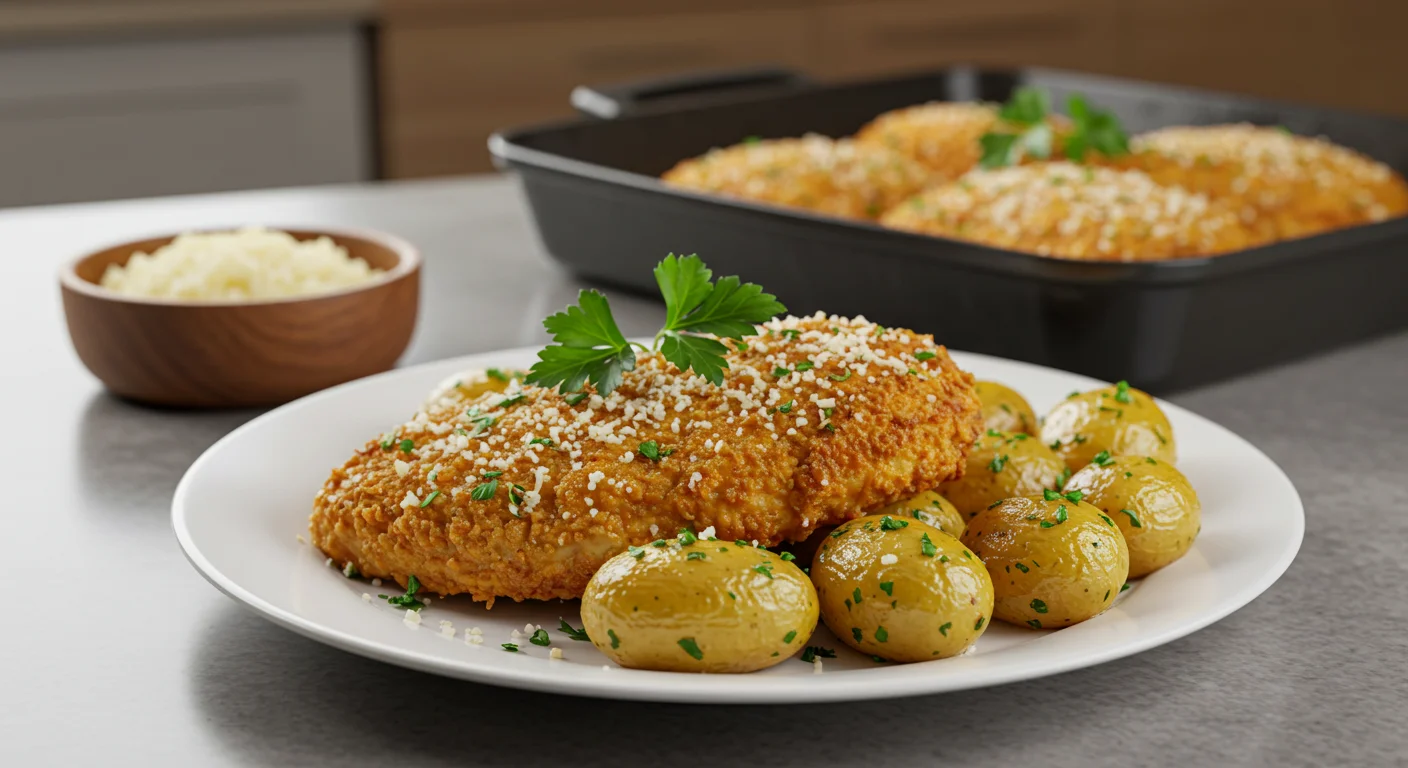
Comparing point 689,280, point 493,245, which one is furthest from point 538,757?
point 493,245

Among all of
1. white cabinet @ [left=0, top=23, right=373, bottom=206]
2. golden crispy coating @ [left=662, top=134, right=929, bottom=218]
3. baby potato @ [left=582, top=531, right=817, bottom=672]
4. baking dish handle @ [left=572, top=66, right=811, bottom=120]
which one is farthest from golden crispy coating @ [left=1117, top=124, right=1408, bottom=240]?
white cabinet @ [left=0, top=23, right=373, bottom=206]

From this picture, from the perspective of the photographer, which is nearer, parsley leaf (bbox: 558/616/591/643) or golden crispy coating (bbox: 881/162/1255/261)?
parsley leaf (bbox: 558/616/591/643)

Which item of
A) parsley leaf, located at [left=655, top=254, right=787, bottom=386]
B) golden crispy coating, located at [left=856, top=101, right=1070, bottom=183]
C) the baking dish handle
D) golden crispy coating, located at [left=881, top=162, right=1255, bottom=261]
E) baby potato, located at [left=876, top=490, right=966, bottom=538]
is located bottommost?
golden crispy coating, located at [left=856, top=101, right=1070, bottom=183]

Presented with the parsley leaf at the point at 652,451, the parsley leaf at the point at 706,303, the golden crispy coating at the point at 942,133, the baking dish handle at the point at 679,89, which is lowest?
the golden crispy coating at the point at 942,133

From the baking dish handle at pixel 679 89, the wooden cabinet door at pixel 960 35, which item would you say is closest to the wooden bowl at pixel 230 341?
the baking dish handle at pixel 679 89

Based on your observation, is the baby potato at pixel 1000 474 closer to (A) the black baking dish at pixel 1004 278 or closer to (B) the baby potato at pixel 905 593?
(B) the baby potato at pixel 905 593

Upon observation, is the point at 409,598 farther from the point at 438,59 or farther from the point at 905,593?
the point at 438,59

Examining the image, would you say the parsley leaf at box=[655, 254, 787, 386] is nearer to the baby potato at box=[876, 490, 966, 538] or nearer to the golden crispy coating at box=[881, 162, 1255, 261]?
the baby potato at box=[876, 490, 966, 538]
